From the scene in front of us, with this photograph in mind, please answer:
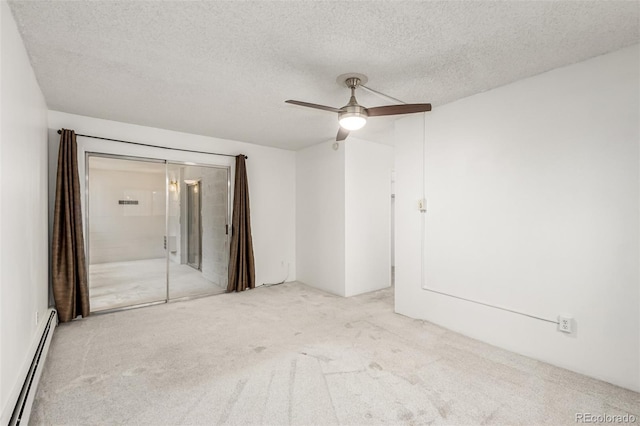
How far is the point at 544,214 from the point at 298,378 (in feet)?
8.19

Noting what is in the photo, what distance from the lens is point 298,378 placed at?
2350 mm

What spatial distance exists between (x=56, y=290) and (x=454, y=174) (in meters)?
4.64

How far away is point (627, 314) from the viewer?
7.32 ft

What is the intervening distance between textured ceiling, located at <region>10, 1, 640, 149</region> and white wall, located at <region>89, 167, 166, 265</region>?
3.94 feet

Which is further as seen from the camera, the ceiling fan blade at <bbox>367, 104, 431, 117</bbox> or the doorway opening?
the doorway opening

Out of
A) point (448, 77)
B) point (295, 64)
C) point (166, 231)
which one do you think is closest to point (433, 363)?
point (448, 77)

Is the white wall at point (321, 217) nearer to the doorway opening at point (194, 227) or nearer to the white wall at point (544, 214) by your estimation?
the white wall at point (544, 214)

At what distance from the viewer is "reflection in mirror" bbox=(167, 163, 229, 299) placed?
4.87 meters

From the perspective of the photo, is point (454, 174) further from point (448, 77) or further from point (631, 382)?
point (631, 382)

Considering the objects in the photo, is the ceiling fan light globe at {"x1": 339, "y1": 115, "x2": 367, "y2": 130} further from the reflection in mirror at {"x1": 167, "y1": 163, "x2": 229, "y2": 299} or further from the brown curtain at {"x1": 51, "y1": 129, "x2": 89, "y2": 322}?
the brown curtain at {"x1": 51, "y1": 129, "x2": 89, "y2": 322}

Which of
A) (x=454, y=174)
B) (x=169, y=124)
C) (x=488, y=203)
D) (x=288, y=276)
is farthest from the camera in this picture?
(x=288, y=276)

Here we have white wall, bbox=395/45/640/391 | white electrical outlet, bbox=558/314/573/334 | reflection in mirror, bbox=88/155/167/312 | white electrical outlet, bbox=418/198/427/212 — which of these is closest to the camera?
white wall, bbox=395/45/640/391

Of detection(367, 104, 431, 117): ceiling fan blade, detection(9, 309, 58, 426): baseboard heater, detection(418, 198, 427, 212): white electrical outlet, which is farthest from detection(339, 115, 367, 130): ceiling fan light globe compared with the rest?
detection(9, 309, 58, 426): baseboard heater
